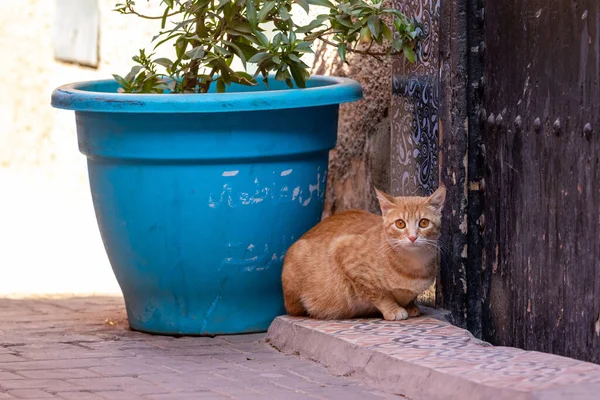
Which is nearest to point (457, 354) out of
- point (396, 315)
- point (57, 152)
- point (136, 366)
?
point (396, 315)

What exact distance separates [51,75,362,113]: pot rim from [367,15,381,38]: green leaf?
0.29m

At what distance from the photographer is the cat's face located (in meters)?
3.85

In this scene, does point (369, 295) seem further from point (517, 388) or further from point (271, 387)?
point (517, 388)

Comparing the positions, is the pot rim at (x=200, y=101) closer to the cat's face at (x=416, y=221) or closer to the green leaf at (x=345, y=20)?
the green leaf at (x=345, y=20)

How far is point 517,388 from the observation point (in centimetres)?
279

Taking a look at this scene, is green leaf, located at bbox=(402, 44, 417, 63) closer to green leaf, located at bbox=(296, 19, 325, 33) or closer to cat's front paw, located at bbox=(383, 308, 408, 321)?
green leaf, located at bbox=(296, 19, 325, 33)

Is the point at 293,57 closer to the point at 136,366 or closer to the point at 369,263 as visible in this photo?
A: the point at 369,263

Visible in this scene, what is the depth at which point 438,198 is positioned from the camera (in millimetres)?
3850

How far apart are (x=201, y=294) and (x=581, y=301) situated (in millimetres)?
1532

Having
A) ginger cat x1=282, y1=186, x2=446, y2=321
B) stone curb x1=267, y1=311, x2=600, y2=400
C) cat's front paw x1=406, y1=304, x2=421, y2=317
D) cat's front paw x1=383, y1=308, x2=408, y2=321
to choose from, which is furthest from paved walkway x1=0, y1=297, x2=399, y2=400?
cat's front paw x1=406, y1=304, x2=421, y2=317

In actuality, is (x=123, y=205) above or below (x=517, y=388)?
above

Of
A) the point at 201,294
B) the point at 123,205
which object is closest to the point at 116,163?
the point at 123,205

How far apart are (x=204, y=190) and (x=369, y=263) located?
703 mm

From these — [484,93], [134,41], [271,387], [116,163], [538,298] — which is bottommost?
[271,387]
